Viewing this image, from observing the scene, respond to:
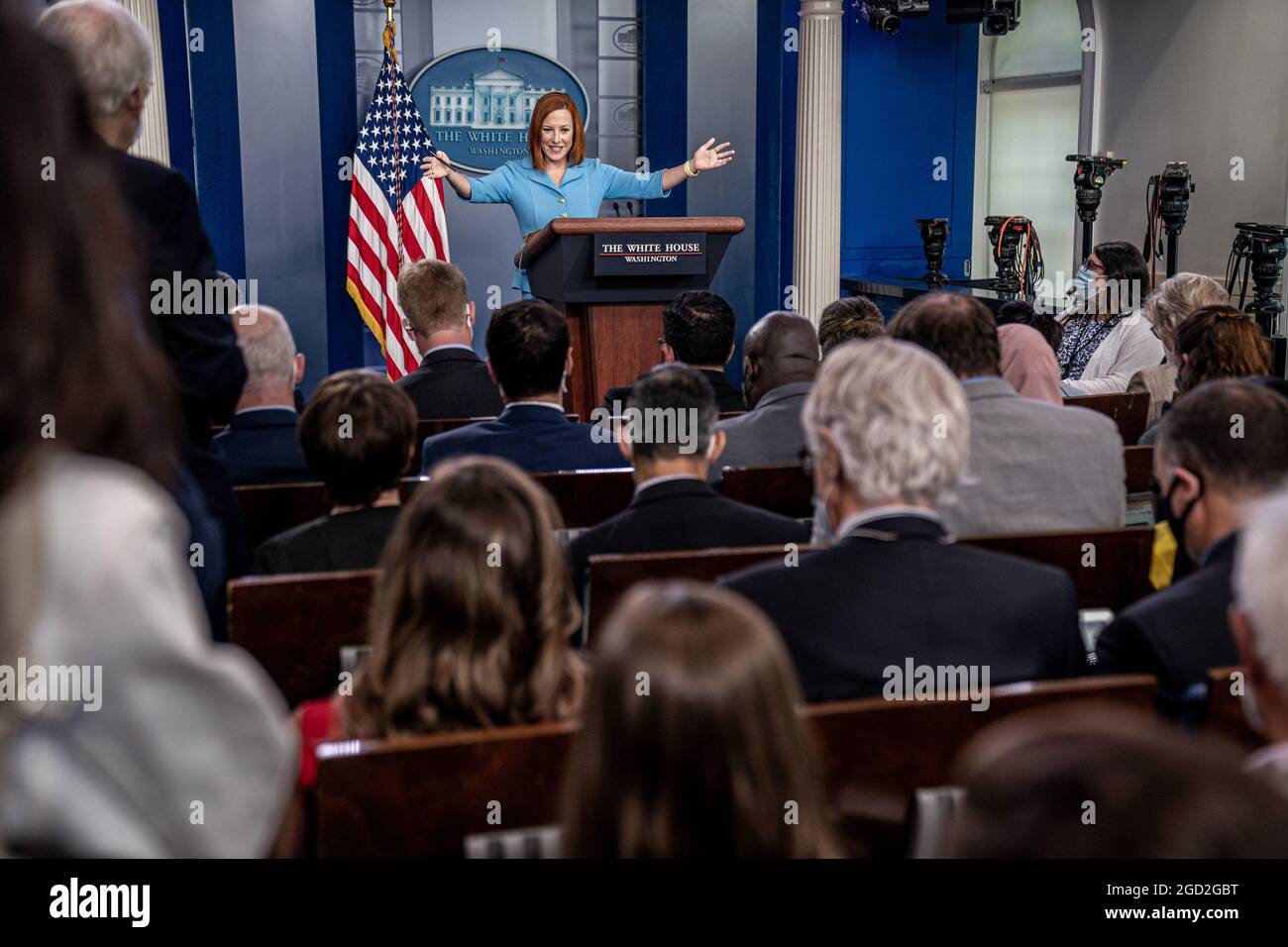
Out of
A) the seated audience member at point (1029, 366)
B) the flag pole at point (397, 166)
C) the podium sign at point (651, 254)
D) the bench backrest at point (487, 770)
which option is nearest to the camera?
the bench backrest at point (487, 770)

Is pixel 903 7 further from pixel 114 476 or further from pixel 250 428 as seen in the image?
pixel 114 476

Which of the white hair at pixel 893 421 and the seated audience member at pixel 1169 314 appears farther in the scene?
the seated audience member at pixel 1169 314

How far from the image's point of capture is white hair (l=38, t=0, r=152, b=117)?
208 centimetres

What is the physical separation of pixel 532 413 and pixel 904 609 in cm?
168

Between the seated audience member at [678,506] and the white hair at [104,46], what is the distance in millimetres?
1143

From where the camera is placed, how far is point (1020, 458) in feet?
9.36

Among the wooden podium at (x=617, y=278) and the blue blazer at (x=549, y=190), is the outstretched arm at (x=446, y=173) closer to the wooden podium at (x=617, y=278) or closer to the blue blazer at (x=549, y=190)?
the blue blazer at (x=549, y=190)

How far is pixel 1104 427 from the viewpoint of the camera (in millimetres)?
2900

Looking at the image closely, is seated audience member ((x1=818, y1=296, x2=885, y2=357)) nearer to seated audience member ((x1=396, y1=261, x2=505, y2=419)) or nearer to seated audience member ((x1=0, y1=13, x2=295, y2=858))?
seated audience member ((x1=396, y1=261, x2=505, y2=419))

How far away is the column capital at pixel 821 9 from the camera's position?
309 inches

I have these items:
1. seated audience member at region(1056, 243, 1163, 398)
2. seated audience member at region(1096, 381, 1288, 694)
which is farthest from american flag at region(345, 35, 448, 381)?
seated audience member at region(1096, 381, 1288, 694)

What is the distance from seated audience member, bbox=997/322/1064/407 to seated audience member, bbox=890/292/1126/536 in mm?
1023

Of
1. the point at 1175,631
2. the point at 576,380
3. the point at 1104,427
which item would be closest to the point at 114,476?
the point at 1175,631

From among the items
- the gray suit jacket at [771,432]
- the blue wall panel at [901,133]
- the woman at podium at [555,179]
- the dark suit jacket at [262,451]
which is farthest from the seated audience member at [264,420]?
the blue wall panel at [901,133]
